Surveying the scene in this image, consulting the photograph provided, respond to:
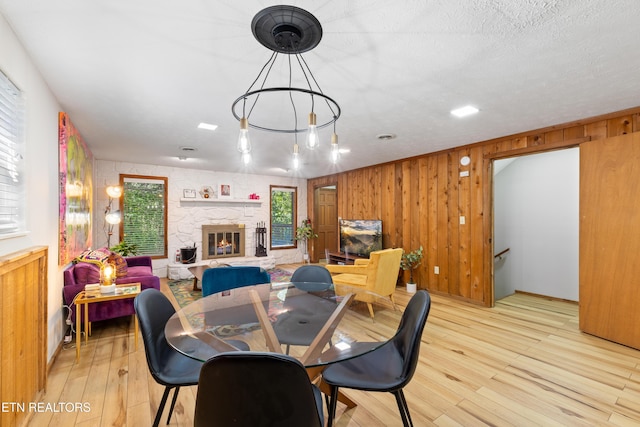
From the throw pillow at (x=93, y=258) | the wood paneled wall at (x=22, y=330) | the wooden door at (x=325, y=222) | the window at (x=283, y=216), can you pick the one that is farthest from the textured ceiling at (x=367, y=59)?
the wooden door at (x=325, y=222)

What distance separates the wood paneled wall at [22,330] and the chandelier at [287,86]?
1449 mm

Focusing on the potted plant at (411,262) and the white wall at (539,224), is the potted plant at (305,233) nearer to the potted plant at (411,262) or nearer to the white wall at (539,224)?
the potted plant at (411,262)

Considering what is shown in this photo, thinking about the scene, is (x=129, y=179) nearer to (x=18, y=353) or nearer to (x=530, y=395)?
(x=18, y=353)

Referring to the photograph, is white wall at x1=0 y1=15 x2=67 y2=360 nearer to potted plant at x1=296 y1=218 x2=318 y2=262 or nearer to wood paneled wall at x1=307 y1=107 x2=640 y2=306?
wood paneled wall at x1=307 y1=107 x2=640 y2=306

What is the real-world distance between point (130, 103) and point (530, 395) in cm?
407

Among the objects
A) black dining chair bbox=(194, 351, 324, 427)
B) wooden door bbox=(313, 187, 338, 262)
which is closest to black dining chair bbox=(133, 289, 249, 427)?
black dining chair bbox=(194, 351, 324, 427)

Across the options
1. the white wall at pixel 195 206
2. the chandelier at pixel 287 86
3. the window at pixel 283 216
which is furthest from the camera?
the window at pixel 283 216

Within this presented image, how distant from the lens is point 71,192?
3098mm

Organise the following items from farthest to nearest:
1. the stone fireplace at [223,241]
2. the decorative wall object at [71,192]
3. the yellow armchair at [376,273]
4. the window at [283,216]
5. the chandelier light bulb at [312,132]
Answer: the window at [283,216]
the stone fireplace at [223,241]
the yellow armchair at [376,273]
the decorative wall object at [71,192]
the chandelier light bulb at [312,132]

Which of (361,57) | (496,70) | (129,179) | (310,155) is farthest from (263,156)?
(496,70)

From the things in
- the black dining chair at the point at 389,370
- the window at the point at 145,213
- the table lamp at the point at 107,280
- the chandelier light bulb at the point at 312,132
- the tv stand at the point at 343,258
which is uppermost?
the chandelier light bulb at the point at 312,132

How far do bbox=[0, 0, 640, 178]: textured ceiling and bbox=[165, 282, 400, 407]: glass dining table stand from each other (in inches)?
67.4

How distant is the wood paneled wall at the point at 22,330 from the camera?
151 centimetres

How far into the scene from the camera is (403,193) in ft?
17.2
